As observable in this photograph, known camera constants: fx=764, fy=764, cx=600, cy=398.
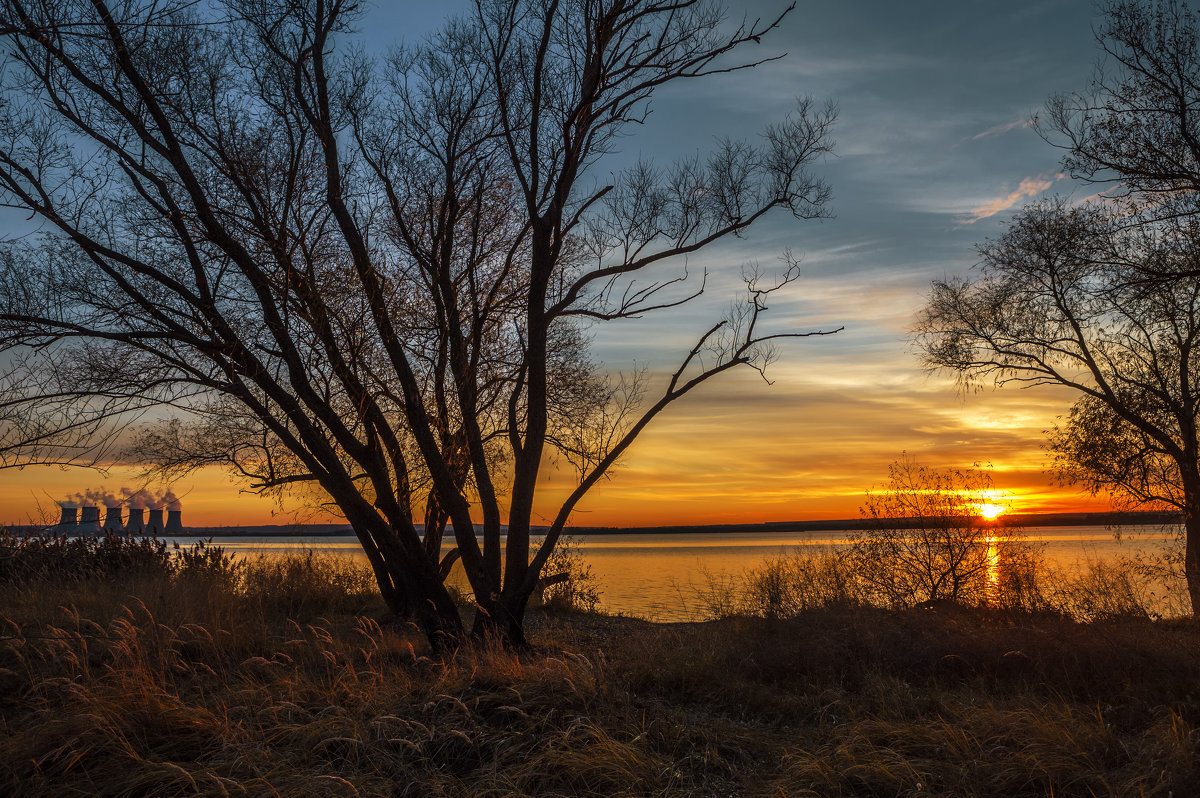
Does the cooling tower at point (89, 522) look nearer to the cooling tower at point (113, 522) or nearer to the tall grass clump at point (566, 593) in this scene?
the cooling tower at point (113, 522)

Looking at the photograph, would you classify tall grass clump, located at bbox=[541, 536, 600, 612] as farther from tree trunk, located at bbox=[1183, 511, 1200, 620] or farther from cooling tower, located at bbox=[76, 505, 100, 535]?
tree trunk, located at bbox=[1183, 511, 1200, 620]

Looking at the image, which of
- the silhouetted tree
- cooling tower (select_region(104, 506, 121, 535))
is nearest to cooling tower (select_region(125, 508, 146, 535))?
cooling tower (select_region(104, 506, 121, 535))

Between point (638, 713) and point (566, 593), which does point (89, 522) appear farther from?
point (638, 713)

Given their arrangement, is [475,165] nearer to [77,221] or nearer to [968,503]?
[77,221]

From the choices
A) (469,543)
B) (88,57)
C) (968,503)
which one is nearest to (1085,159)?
(968,503)

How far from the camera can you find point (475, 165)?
11.7m

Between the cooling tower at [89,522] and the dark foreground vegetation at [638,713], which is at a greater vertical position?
the cooling tower at [89,522]

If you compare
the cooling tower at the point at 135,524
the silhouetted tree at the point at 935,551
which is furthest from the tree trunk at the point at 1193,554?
the cooling tower at the point at 135,524

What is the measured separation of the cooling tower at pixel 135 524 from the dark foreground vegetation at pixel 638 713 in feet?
23.9

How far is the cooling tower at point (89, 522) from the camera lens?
691 inches

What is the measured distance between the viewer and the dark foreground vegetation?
16.8 feet

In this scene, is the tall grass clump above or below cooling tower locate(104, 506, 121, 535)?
below

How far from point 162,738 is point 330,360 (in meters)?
4.79

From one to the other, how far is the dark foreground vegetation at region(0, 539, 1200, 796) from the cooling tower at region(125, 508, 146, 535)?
23.9ft
